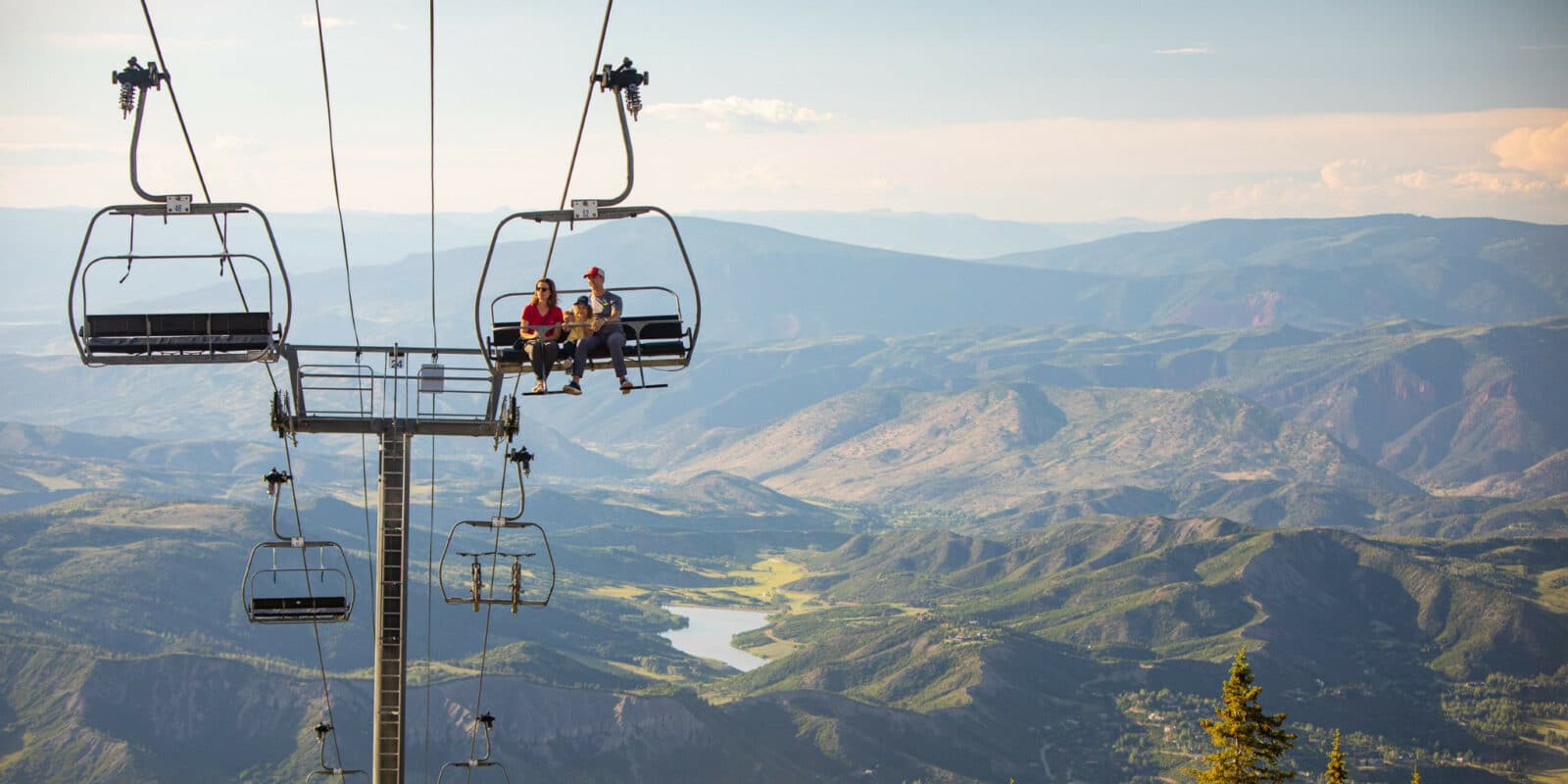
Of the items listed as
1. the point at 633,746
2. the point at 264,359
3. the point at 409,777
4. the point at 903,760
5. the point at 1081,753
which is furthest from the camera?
the point at 1081,753

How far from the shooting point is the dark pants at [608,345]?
29095 millimetres

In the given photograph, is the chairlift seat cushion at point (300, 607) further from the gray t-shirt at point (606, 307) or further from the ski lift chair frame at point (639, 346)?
the gray t-shirt at point (606, 307)

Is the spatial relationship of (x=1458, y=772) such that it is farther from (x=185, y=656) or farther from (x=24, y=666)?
(x=24, y=666)

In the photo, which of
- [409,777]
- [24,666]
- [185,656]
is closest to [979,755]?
[409,777]

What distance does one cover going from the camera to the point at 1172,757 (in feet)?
613

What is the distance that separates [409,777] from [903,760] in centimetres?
4784

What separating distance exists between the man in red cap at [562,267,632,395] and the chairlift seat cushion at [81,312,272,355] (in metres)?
5.01

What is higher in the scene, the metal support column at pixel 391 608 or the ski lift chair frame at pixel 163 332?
the ski lift chair frame at pixel 163 332

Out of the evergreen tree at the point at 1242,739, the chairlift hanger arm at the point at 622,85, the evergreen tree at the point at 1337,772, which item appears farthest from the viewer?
the evergreen tree at the point at 1337,772

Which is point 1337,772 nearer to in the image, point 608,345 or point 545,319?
point 608,345

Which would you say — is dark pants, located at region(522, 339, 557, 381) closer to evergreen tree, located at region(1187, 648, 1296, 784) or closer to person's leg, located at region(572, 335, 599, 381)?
person's leg, located at region(572, 335, 599, 381)

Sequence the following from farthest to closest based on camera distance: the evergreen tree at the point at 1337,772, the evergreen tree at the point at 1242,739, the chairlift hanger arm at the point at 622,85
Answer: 1. the evergreen tree at the point at 1337,772
2. the evergreen tree at the point at 1242,739
3. the chairlift hanger arm at the point at 622,85

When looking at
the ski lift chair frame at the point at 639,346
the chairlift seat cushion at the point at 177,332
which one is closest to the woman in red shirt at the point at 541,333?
the ski lift chair frame at the point at 639,346

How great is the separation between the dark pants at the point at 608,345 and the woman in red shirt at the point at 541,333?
40 cm
